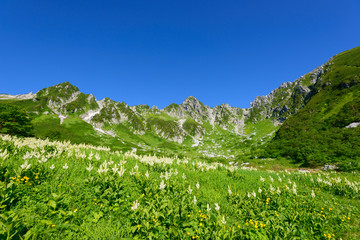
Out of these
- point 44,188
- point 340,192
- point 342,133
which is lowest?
point 340,192

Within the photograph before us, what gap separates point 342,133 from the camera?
1395 inches

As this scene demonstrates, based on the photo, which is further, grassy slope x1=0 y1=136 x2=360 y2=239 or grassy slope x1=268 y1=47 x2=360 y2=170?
grassy slope x1=268 y1=47 x2=360 y2=170

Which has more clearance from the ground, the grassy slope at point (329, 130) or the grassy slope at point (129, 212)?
the grassy slope at point (329, 130)

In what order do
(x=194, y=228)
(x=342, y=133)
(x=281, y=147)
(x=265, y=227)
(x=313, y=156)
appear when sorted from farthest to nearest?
(x=281, y=147) < (x=342, y=133) < (x=313, y=156) < (x=265, y=227) < (x=194, y=228)

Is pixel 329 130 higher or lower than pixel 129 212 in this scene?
higher

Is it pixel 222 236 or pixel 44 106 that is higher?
pixel 44 106

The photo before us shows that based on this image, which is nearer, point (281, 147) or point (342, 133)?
point (342, 133)

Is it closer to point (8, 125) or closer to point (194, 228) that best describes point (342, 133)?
point (194, 228)

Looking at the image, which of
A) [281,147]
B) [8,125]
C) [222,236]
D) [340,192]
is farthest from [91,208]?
[8,125]

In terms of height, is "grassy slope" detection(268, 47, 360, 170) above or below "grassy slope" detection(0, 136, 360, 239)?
above

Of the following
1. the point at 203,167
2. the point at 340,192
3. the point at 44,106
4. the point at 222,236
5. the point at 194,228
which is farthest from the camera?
the point at 44,106

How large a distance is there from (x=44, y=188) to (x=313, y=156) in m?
40.8

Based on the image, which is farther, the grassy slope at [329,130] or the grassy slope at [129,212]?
the grassy slope at [329,130]

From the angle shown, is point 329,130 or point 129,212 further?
point 329,130
